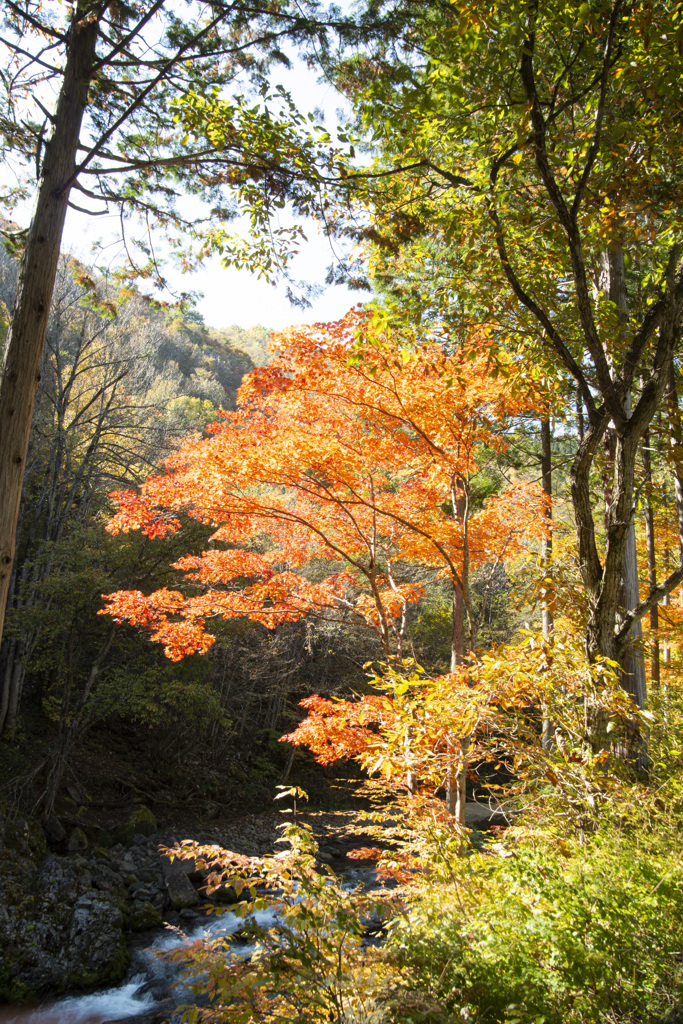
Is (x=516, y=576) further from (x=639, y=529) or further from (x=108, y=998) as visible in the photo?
(x=639, y=529)

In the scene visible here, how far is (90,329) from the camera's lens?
15898mm

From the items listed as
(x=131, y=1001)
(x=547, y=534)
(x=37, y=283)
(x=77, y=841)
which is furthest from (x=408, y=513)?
(x=77, y=841)

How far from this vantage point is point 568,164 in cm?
409

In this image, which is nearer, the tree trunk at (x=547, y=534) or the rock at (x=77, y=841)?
the tree trunk at (x=547, y=534)

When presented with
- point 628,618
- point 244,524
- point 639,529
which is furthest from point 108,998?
point 639,529

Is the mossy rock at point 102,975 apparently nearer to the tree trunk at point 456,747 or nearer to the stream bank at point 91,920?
the stream bank at point 91,920

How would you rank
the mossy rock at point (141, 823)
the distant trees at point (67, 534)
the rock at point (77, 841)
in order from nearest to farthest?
the rock at point (77, 841)
the distant trees at point (67, 534)
the mossy rock at point (141, 823)

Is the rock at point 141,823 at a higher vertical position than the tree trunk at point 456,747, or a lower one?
lower

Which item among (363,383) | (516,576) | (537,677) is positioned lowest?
(537,677)

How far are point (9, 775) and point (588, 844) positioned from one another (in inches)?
326

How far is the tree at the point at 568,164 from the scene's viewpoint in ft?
10.1

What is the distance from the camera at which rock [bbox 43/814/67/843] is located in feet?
26.2

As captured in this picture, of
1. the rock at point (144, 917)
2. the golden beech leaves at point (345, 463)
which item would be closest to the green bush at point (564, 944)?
the golden beech leaves at point (345, 463)

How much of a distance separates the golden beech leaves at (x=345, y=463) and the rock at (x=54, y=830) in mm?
3354
